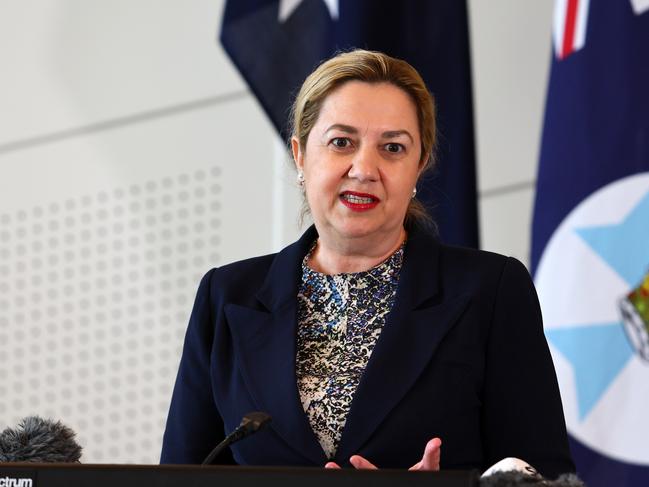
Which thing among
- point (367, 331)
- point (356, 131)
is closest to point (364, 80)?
point (356, 131)

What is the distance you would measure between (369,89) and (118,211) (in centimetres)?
209

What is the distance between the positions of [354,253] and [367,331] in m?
0.18

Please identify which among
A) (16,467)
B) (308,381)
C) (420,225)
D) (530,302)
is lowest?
(16,467)

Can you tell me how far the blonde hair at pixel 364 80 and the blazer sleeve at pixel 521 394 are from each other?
392 millimetres

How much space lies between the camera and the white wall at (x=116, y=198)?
3789mm

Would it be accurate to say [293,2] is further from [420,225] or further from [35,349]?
[35,349]

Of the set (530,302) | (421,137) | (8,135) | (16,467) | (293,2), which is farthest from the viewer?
(8,135)

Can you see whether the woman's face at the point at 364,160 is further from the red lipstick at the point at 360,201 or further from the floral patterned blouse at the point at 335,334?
the floral patterned blouse at the point at 335,334

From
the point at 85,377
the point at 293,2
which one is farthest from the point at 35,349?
the point at 293,2

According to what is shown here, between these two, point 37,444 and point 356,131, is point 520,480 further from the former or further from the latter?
point 356,131

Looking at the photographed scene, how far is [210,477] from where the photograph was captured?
1.20m

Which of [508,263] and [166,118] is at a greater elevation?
[166,118]

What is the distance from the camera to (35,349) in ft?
13.0

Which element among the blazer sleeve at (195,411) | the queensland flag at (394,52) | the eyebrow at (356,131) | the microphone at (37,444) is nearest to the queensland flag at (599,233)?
the queensland flag at (394,52)
